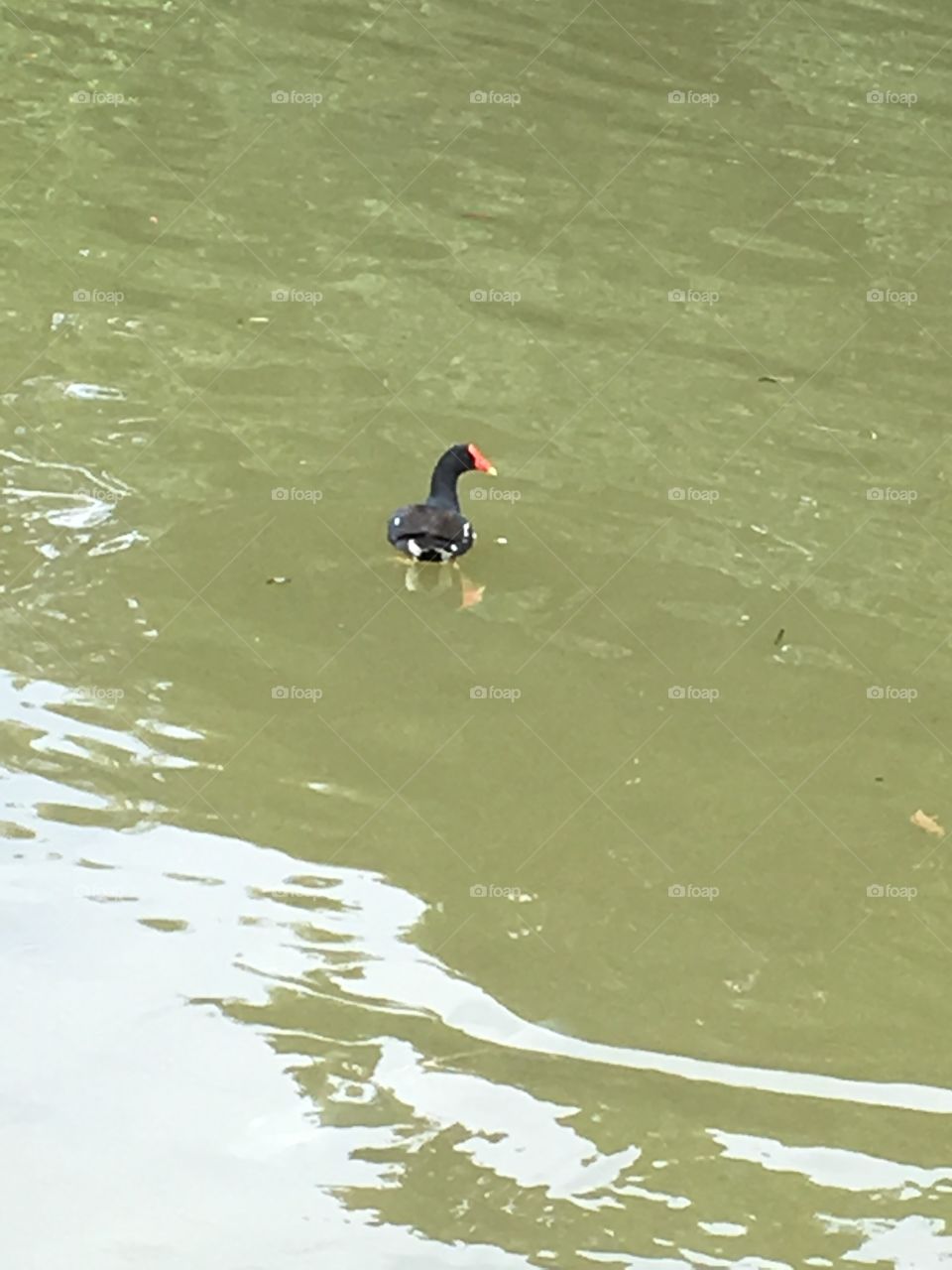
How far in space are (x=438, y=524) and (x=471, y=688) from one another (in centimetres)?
96

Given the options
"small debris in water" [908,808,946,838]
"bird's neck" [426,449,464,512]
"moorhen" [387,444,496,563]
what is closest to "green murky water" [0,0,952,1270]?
"small debris in water" [908,808,946,838]

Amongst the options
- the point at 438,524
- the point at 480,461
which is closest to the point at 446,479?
the point at 480,461

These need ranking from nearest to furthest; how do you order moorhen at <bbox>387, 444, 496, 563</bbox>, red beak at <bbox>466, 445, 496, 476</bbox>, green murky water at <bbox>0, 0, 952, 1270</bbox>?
1. green murky water at <bbox>0, 0, 952, 1270</bbox>
2. moorhen at <bbox>387, 444, 496, 563</bbox>
3. red beak at <bbox>466, 445, 496, 476</bbox>

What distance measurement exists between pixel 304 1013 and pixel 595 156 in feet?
29.7

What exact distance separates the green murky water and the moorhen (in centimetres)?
21

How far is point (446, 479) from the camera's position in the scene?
8688mm

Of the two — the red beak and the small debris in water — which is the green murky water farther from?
the red beak

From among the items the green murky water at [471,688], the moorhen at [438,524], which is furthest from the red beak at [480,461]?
the green murky water at [471,688]

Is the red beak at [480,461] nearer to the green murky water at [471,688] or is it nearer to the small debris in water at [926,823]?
the green murky water at [471,688]

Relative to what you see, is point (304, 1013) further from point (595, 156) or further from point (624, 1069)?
point (595, 156)

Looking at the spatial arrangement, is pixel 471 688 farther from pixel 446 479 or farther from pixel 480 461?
pixel 480 461

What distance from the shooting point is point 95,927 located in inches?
239

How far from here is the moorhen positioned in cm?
826

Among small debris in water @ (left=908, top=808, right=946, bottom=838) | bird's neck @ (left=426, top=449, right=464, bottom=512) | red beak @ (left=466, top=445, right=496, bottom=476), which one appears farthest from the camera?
red beak @ (left=466, top=445, right=496, bottom=476)
